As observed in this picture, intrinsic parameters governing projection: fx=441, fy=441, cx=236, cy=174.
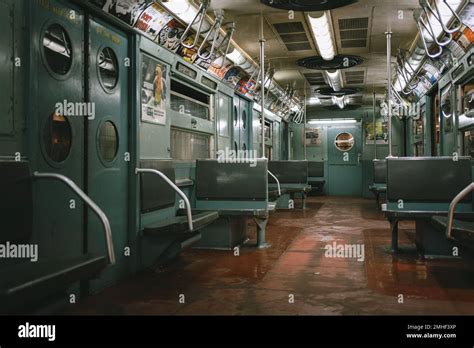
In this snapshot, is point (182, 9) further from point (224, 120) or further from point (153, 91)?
point (224, 120)

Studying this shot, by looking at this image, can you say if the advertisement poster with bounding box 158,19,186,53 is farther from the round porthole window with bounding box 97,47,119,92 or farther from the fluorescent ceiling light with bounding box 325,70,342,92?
the fluorescent ceiling light with bounding box 325,70,342,92

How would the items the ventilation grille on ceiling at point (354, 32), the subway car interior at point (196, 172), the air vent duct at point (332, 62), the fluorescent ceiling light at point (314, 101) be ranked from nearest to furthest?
the subway car interior at point (196, 172), the ventilation grille on ceiling at point (354, 32), the air vent duct at point (332, 62), the fluorescent ceiling light at point (314, 101)

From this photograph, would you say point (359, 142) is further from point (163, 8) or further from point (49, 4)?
point (49, 4)

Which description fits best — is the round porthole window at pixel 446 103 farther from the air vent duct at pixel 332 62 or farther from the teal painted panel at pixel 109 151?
the teal painted panel at pixel 109 151

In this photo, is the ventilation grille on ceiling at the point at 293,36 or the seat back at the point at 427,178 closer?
the seat back at the point at 427,178

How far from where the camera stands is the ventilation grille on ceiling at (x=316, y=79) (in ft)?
31.3

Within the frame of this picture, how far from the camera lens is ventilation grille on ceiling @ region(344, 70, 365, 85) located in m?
9.23

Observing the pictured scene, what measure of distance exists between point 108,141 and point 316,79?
6975mm

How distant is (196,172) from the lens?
220 inches

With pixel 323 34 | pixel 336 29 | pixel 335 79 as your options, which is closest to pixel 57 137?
pixel 323 34

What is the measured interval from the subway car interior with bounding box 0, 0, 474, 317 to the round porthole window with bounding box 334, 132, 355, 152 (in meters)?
5.81

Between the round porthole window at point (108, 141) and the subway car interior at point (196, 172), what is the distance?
0.02 meters

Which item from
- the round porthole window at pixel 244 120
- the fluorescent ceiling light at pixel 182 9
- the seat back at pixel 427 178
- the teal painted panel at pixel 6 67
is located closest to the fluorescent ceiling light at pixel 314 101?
the round porthole window at pixel 244 120

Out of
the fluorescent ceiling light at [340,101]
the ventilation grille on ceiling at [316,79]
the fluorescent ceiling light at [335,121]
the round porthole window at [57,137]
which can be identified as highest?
the ventilation grille on ceiling at [316,79]
